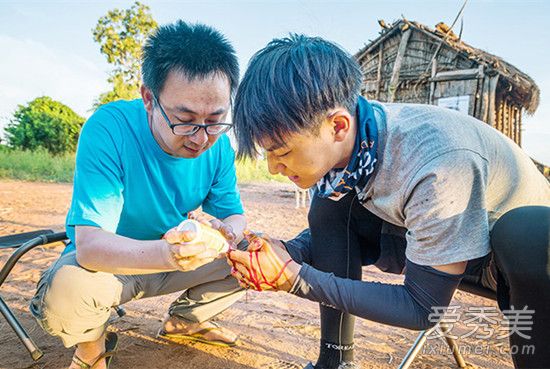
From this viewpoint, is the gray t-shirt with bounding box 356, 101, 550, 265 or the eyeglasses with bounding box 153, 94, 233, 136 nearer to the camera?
the gray t-shirt with bounding box 356, 101, 550, 265

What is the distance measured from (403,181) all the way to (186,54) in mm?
1066

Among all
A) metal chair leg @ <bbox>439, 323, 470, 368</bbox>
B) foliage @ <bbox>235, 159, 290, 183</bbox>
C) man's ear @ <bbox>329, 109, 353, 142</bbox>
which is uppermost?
man's ear @ <bbox>329, 109, 353, 142</bbox>

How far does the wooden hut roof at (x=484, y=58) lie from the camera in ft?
30.1

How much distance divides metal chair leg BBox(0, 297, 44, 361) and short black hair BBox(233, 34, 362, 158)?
1.48 m

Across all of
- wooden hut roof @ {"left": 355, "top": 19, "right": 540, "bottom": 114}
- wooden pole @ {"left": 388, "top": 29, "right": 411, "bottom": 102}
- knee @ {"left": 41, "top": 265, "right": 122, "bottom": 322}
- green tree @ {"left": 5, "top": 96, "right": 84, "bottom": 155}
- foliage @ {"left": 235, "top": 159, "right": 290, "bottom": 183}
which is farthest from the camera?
green tree @ {"left": 5, "top": 96, "right": 84, "bottom": 155}

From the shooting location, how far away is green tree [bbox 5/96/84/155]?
14469mm

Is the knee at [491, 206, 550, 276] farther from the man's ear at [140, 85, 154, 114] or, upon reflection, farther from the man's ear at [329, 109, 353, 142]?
the man's ear at [140, 85, 154, 114]

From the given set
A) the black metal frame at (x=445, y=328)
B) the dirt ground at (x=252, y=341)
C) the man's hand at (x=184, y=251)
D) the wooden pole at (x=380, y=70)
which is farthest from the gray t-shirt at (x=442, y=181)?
the wooden pole at (x=380, y=70)

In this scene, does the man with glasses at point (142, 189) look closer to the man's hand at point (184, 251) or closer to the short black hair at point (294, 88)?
the man's hand at point (184, 251)

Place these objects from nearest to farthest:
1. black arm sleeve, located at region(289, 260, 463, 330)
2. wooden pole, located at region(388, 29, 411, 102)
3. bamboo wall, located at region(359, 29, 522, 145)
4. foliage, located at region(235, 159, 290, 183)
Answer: black arm sleeve, located at region(289, 260, 463, 330)
bamboo wall, located at region(359, 29, 522, 145)
wooden pole, located at region(388, 29, 411, 102)
foliage, located at region(235, 159, 290, 183)

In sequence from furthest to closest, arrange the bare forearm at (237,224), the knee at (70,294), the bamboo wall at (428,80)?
1. the bamboo wall at (428,80)
2. the bare forearm at (237,224)
3. the knee at (70,294)

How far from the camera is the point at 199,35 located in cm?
186

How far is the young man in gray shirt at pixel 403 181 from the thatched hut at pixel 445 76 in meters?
8.91

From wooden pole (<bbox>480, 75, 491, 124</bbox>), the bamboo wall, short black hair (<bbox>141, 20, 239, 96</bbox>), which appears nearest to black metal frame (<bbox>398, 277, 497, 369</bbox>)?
short black hair (<bbox>141, 20, 239, 96</bbox>)
